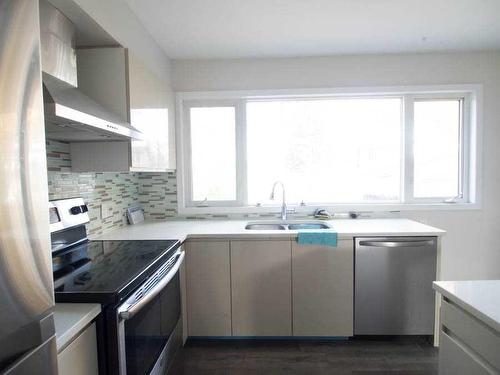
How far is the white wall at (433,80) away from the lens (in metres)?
2.52

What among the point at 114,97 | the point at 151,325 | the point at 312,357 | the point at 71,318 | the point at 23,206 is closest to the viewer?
the point at 23,206

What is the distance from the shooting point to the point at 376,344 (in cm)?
209

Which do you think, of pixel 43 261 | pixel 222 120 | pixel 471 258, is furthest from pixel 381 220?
pixel 43 261

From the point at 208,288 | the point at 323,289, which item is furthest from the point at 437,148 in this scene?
the point at 208,288

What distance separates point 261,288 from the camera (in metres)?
2.05

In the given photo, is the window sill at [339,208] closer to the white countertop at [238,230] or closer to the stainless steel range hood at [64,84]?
the white countertop at [238,230]

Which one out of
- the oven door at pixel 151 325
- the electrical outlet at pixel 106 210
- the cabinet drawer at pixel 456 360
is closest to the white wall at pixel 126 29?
the electrical outlet at pixel 106 210

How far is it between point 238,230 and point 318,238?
0.61 metres

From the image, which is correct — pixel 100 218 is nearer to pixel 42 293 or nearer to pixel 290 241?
pixel 290 241

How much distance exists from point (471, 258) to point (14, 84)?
3352mm

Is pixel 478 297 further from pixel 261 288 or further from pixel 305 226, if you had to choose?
pixel 305 226

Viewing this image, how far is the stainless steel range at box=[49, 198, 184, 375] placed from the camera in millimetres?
996

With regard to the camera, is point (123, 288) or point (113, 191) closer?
point (123, 288)

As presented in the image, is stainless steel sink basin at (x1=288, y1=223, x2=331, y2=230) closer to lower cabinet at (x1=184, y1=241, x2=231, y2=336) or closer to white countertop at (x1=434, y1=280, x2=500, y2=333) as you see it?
lower cabinet at (x1=184, y1=241, x2=231, y2=336)
